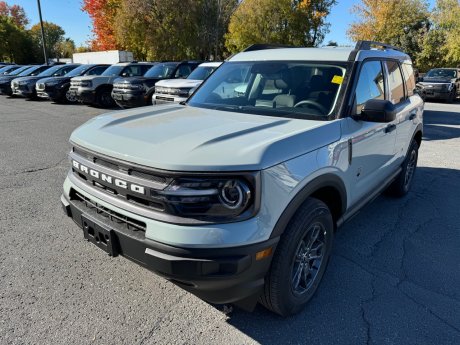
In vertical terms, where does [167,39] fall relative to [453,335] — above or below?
above

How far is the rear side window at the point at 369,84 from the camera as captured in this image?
315cm

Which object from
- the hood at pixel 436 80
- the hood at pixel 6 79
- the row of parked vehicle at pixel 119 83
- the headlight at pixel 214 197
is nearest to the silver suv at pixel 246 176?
the headlight at pixel 214 197

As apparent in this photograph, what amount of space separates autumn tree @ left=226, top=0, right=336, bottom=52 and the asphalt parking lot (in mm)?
27319

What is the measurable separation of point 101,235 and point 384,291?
2268 mm

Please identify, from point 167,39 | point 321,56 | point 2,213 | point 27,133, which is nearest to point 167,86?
point 27,133

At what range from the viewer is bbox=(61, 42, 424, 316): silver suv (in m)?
2.00

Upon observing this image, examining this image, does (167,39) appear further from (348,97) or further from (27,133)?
(348,97)

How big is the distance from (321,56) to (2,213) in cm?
395

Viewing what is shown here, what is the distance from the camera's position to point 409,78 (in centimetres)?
474

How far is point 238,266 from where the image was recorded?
1982mm

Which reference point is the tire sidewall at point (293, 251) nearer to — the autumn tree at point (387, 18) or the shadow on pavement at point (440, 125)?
the shadow on pavement at point (440, 125)

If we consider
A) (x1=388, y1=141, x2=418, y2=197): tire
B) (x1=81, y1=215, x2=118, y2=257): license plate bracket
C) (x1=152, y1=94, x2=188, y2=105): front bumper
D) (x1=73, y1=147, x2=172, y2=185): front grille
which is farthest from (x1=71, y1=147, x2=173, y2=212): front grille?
(x1=152, y1=94, x2=188, y2=105): front bumper

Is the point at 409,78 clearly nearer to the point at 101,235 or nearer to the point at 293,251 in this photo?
the point at 293,251

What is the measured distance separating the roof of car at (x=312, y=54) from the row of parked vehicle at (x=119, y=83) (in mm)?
5273
